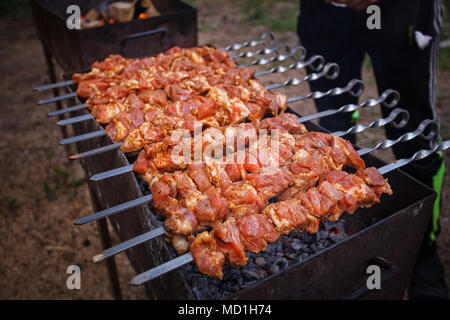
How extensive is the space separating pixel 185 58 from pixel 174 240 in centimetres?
188

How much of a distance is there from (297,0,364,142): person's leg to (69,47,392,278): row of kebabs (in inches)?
69.4

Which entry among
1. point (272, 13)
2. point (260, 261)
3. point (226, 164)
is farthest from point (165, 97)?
point (272, 13)

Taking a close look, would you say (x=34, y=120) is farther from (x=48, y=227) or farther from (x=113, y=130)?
(x=113, y=130)

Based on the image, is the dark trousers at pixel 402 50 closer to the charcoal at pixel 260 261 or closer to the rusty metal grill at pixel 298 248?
the rusty metal grill at pixel 298 248

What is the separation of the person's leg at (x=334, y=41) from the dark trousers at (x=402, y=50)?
1 cm

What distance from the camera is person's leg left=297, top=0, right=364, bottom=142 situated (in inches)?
151

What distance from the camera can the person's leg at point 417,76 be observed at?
115 inches

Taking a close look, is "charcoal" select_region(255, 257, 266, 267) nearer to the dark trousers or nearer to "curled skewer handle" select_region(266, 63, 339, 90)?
"curled skewer handle" select_region(266, 63, 339, 90)

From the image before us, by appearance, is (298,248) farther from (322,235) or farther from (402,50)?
(402,50)

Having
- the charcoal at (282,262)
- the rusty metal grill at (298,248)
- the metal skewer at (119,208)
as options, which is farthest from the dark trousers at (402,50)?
the metal skewer at (119,208)

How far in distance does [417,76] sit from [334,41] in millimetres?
1227

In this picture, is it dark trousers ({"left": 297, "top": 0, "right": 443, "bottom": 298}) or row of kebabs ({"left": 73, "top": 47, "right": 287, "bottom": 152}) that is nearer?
row of kebabs ({"left": 73, "top": 47, "right": 287, "bottom": 152})

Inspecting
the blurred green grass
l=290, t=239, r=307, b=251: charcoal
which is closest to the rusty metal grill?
l=290, t=239, r=307, b=251: charcoal

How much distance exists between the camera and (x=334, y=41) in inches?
158
